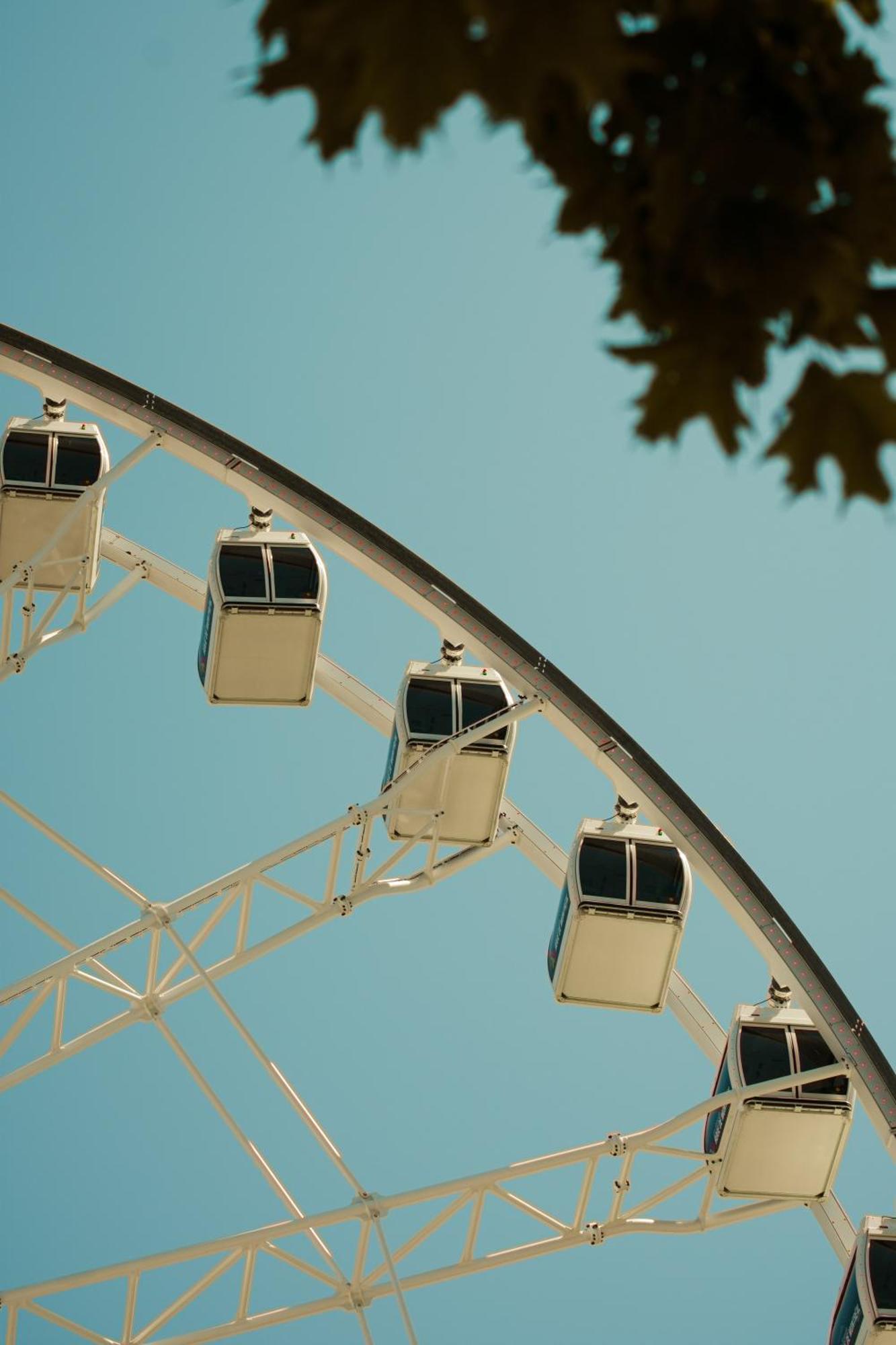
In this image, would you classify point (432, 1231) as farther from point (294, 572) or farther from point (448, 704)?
point (294, 572)

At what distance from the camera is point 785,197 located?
3.93m

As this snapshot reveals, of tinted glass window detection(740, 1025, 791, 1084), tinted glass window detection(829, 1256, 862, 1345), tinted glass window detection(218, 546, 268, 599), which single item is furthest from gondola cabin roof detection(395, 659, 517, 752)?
tinted glass window detection(829, 1256, 862, 1345)

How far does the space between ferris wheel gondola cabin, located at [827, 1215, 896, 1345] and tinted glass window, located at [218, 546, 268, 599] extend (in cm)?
826

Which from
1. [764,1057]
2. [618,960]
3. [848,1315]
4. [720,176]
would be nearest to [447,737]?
[618,960]

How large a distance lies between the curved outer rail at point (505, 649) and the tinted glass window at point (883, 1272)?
0.98 meters

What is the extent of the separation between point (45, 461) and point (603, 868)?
6.81 m

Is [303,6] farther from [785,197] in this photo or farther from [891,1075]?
[891,1075]

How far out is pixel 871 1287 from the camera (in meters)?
18.1

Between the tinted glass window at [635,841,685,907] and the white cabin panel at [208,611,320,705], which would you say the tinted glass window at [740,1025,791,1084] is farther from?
the white cabin panel at [208,611,320,705]

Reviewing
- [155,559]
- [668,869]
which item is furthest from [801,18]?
[155,559]

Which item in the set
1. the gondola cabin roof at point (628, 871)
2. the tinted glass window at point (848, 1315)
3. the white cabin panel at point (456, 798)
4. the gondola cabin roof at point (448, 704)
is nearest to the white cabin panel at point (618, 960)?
the gondola cabin roof at point (628, 871)

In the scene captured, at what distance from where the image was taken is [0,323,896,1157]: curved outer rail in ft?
Result: 60.1

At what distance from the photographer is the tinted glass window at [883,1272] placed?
59.2 ft

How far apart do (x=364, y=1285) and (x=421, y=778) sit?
16.9ft
